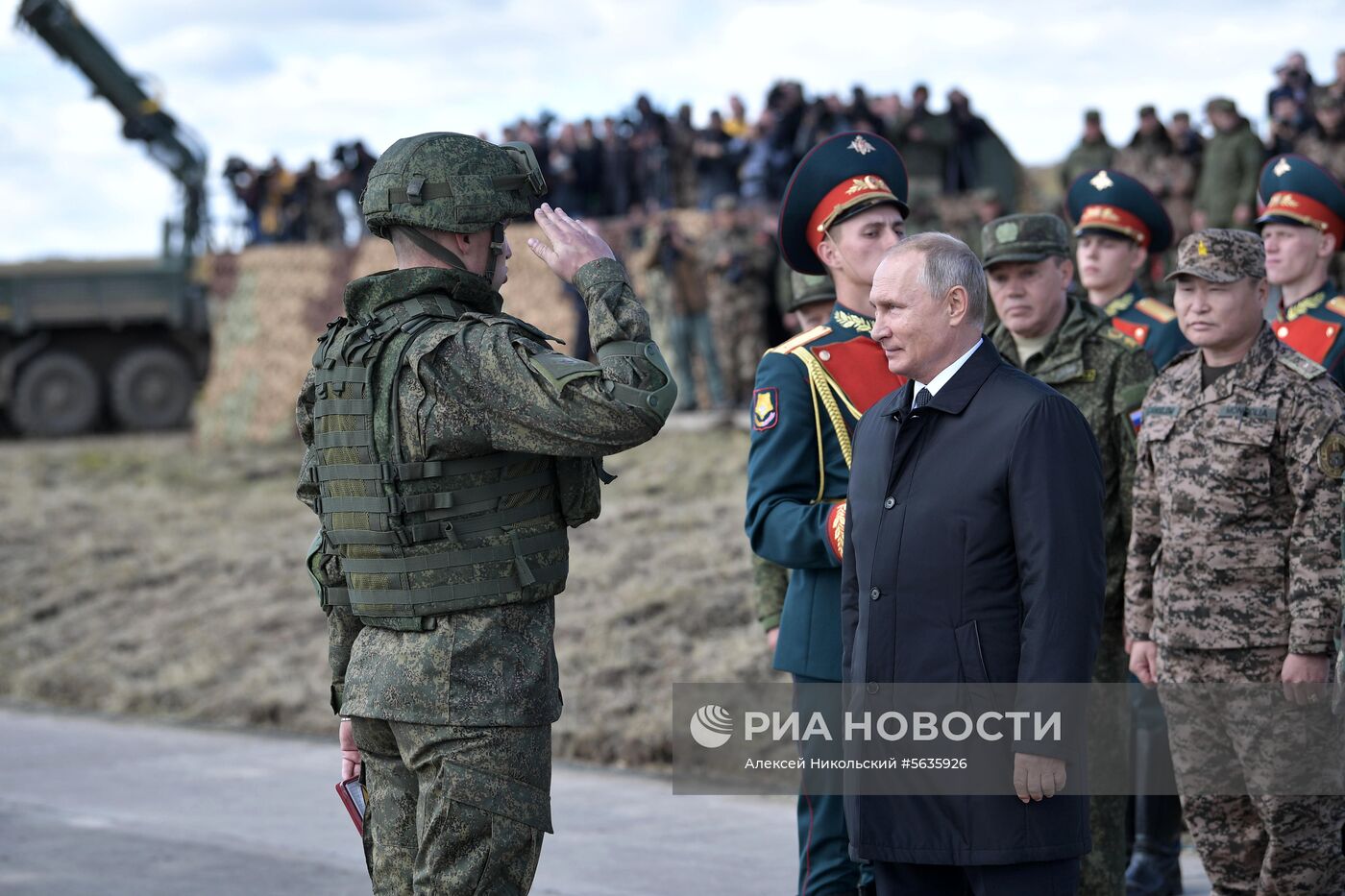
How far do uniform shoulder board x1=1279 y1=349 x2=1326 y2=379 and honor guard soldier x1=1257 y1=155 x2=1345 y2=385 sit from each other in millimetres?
814

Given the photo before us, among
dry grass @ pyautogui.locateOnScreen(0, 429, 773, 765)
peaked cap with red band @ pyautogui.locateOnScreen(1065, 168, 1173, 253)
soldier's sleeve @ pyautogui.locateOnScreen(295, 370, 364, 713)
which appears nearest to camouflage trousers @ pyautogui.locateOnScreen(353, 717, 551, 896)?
soldier's sleeve @ pyautogui.locateOnScreen(295, 370, 364, 713)

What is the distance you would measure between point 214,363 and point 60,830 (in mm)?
14293

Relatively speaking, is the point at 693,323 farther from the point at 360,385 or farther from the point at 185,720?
the point at 360,385

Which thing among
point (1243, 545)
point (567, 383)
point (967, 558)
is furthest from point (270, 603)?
point (967, 558)

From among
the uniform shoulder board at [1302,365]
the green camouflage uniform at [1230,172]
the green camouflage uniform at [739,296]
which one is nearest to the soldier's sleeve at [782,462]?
the uniform shoulder board at [1302,365]

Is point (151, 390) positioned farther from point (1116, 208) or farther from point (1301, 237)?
point (1301, 237)

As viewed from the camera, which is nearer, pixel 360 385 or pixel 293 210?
pixel 360 385

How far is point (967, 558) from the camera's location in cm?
340

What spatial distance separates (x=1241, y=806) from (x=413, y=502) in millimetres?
2543

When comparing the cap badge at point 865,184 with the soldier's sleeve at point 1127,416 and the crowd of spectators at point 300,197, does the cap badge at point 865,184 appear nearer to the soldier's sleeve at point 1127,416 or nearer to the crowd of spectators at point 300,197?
the soldier's sleeve at point 1127,416

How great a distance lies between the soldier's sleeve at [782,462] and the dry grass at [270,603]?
3896 millimetres

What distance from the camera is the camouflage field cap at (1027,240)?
5254 millimetres

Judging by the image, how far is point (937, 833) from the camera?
3445 millimetres

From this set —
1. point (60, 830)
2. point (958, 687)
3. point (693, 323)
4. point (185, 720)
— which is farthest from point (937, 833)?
point (693, 323)
